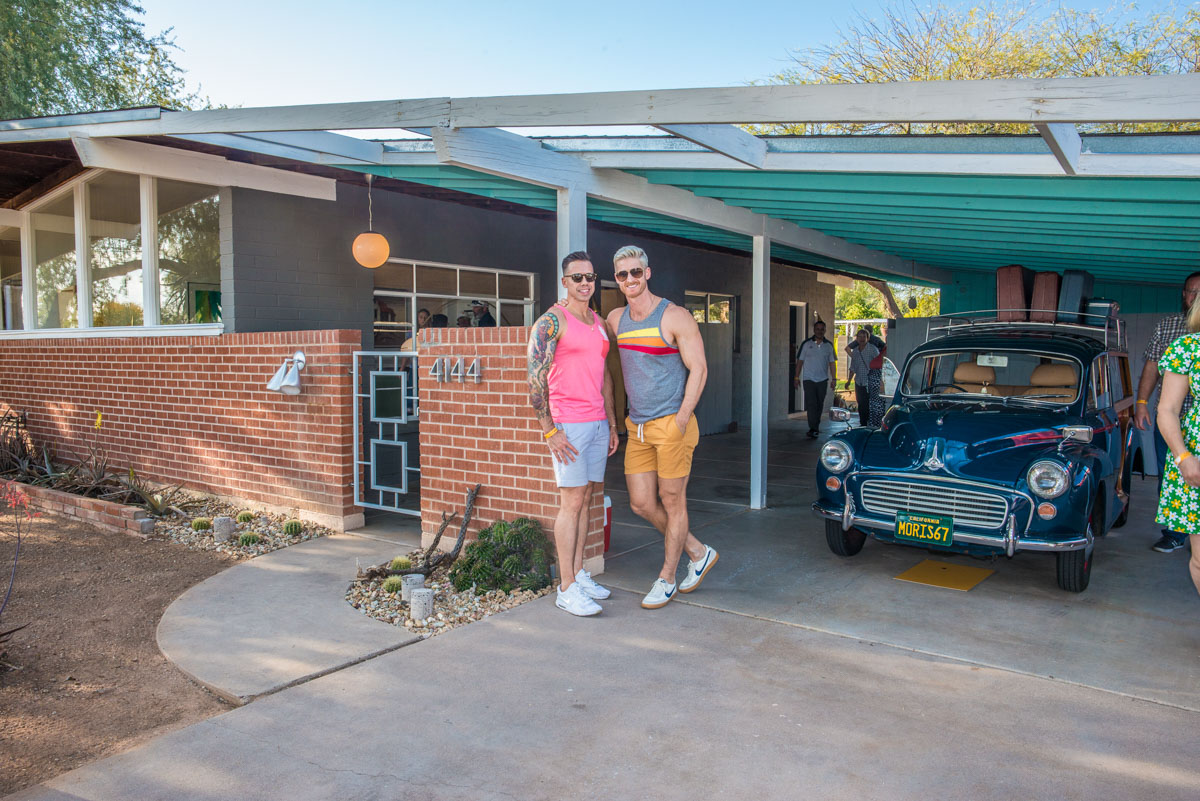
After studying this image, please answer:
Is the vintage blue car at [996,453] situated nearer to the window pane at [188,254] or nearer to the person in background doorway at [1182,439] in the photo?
the person in background doorway at [1182,439]

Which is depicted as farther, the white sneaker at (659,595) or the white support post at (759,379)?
the white support post at (759,379)

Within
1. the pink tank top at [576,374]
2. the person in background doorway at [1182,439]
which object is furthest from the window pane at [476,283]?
the person in background doorway at [1182,439]

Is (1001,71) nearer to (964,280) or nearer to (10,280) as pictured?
(964,280)

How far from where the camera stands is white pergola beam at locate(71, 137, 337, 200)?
7262mm

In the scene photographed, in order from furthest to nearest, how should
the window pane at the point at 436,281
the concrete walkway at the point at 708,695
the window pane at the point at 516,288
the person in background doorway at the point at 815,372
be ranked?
the person in background doorway at the point at 815,372
the window pane at the point at 516,288
the window pane at the point at 436,281
the concrete walkway at the point at 708,695

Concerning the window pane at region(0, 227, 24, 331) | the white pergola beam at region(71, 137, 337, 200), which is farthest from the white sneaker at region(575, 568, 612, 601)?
the window pane at region(0, 227, 24, 331)

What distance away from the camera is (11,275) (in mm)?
10633

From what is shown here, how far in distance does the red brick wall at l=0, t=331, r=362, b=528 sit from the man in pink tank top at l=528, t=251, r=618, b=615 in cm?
259

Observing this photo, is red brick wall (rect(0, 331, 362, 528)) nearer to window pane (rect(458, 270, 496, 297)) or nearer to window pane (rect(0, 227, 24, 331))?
window pane (rect(0, 227, 24, 331))

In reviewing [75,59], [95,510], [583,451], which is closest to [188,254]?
[95,510]

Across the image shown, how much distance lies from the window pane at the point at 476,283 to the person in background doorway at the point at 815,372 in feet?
17.6

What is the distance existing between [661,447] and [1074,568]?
260 cm

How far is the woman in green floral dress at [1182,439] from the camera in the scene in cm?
372

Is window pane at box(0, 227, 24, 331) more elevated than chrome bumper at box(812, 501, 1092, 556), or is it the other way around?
window pane at box(0, 227, 24, 331)
